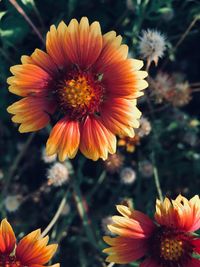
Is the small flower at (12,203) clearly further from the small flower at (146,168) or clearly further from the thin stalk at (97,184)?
the small flower at (146,168)

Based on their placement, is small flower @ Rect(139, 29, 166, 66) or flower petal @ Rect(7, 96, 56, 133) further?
small flower @ Rect(139, 29, 166, 66)

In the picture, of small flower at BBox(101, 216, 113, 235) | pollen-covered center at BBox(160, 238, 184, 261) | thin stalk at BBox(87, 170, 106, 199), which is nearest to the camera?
pollen-covered center at BBox(160, 238, 184, 261)

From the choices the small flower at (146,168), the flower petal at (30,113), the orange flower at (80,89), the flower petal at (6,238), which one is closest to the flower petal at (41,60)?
the orange flower at (80,89)

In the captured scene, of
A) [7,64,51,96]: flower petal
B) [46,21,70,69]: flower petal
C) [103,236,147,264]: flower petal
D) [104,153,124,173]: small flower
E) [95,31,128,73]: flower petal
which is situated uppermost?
[46,21,70,69]: flower petal

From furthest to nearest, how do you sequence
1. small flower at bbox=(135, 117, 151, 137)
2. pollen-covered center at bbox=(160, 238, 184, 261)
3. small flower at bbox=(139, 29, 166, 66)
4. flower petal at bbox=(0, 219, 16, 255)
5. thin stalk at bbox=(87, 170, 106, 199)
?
1. thin stalk at bbox=(87, 170, 106, 199)
2. small flower at bbox=(135, 117, 151, 137)
3. small flower at bbox=(139, 29, 166, 66)
4. pollen-covered center at bbox=(160, 238, 184, 261)
5. flower petal at bbox=(0, 219, 16, 255)

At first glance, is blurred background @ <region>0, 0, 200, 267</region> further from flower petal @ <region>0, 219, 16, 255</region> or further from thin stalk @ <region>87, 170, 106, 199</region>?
flower petal @ <region>0, 219, 16, 255</region>

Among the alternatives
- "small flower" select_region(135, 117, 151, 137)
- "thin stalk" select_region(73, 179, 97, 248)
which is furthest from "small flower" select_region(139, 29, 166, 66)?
"thin stalk" select_region(73, 179, 97, 248)

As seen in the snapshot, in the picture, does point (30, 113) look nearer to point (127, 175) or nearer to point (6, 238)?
point (6, 238)
